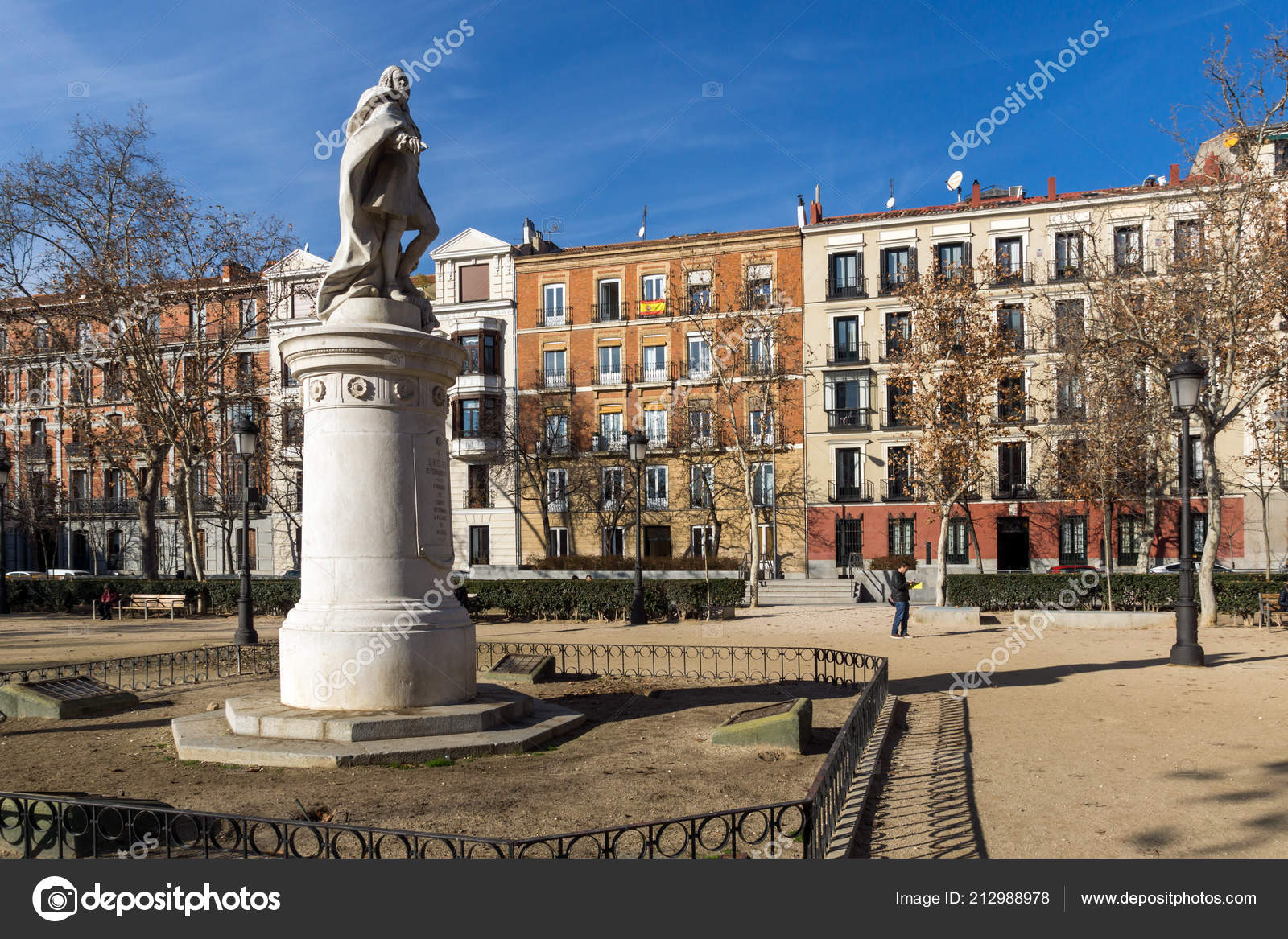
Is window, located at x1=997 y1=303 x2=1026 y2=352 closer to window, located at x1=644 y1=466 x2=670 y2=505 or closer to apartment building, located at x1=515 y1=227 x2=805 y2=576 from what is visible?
apartment building, located at x1=515 y1=227 x2=805 y2=576

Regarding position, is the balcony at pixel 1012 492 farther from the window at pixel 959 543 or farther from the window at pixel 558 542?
the window at pixel 558 542

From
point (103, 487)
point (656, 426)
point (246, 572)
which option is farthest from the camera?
point (103, 487)

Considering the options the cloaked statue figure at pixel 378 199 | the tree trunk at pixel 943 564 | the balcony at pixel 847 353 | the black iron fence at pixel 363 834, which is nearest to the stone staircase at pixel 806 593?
the tree trunk at pixel 943 564

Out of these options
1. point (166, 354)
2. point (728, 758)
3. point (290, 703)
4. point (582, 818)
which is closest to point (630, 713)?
point (728, 758)

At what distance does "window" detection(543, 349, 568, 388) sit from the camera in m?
44.5

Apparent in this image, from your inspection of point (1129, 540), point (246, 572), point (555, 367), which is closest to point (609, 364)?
point (555, 367)

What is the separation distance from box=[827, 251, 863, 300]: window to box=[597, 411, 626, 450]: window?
11151 millimetres

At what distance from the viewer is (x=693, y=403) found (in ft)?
139

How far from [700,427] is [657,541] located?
559cm

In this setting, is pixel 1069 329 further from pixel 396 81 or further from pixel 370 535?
pixel 370 535

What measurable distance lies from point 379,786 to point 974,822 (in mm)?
4033

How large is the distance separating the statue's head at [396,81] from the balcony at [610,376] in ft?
114

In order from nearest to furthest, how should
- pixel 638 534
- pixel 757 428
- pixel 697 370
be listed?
pixel 638 534 → pixel 757 428 → pixel 697 370

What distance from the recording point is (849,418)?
136 ft
